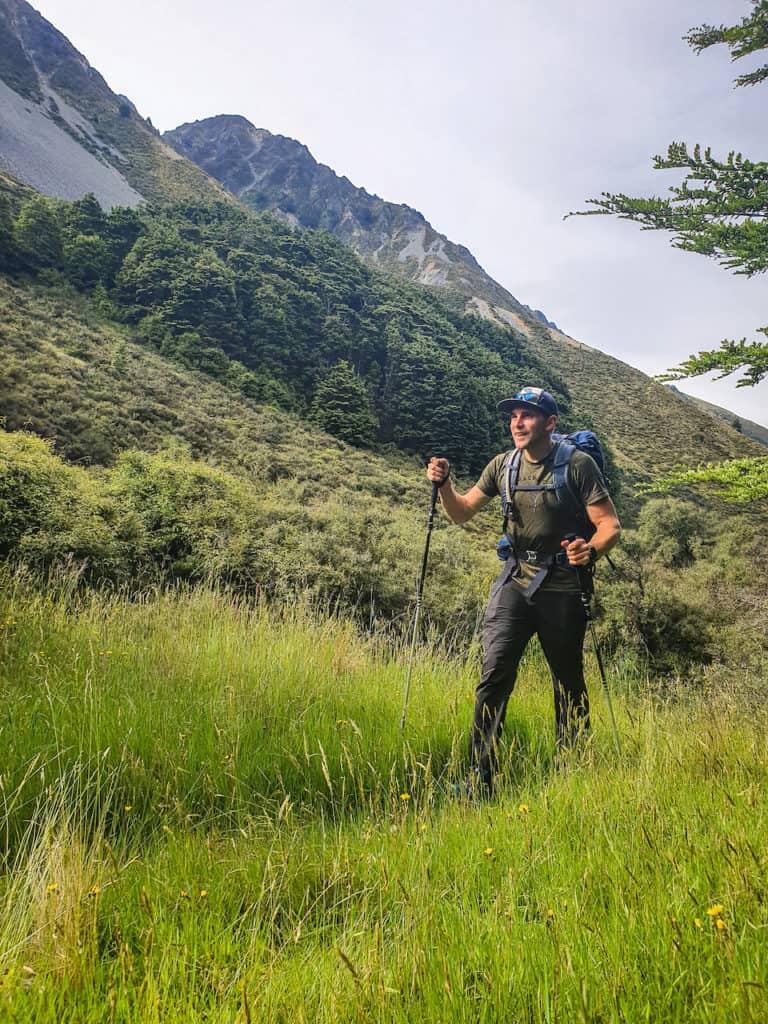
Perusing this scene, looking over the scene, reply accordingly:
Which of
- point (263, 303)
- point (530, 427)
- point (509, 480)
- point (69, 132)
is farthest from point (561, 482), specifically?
point (69, 132)

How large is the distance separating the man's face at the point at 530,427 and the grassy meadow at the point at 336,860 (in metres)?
1.79

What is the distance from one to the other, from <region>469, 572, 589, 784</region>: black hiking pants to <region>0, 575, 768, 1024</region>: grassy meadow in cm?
29

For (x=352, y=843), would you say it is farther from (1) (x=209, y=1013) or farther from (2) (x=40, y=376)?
(2) (x=40, y=376)

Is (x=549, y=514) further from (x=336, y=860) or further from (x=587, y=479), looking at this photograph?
(x=336, y=860)

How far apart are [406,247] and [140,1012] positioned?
141995mm

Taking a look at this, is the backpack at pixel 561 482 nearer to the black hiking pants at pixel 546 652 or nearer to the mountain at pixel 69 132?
the black hiking pants at pixel 546 652

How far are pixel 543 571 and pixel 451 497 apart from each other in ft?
2.67

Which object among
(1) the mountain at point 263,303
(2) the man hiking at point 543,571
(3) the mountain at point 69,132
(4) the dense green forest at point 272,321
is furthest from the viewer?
(3) the mountain at point 69,132

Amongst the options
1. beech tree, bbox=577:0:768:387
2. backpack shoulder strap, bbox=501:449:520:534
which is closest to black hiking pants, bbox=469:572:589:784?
backpack shoulder strap, bbox=501:449:520:534

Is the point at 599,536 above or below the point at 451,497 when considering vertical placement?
above

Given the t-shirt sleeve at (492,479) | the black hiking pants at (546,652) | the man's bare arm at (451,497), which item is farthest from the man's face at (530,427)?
the black hiking pants at (546,652)

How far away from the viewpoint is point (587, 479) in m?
3.13

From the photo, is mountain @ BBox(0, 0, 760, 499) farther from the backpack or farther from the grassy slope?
the backpack

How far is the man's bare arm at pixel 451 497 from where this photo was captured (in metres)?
3.49
